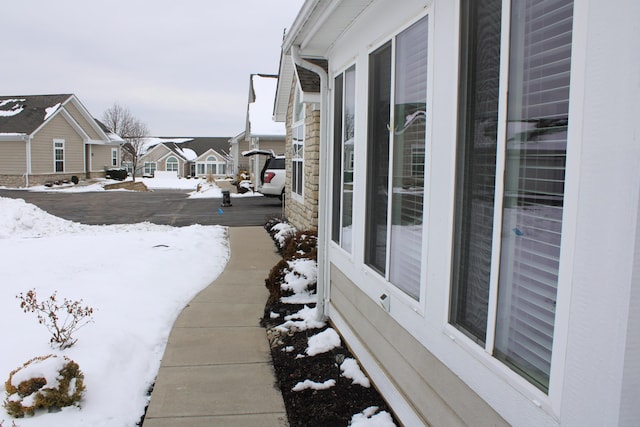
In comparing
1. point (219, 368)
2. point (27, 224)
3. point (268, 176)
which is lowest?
point (219, 368)

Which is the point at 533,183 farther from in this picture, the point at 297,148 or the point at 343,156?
the point at 297,148

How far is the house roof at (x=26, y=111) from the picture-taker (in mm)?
30906

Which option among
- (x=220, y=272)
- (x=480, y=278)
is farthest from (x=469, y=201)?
(x=220, y=272)

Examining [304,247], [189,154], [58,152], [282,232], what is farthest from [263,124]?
[189,154]

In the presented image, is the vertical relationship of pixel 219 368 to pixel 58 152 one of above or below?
below

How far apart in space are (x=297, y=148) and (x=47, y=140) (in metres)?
26.8

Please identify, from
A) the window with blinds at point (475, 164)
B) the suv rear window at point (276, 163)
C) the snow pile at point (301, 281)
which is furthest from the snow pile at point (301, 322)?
the suv rear window at point (276, 163)

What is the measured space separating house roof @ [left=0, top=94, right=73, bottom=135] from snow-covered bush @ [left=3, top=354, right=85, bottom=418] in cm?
3134

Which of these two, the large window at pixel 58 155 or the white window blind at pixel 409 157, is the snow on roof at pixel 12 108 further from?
the white window blind at pixel 409 157

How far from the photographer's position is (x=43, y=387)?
353cm

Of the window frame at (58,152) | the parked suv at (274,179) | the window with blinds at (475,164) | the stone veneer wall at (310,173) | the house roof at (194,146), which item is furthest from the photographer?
the house roof at (194,146)

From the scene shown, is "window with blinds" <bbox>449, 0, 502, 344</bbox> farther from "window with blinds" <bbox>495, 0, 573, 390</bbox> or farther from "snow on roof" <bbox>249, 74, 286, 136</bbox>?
"snow on roof" <bbox>249, 74, 286, 136</bbox>

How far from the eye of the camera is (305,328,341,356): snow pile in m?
4.72

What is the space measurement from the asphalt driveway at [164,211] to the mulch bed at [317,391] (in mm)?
9560
